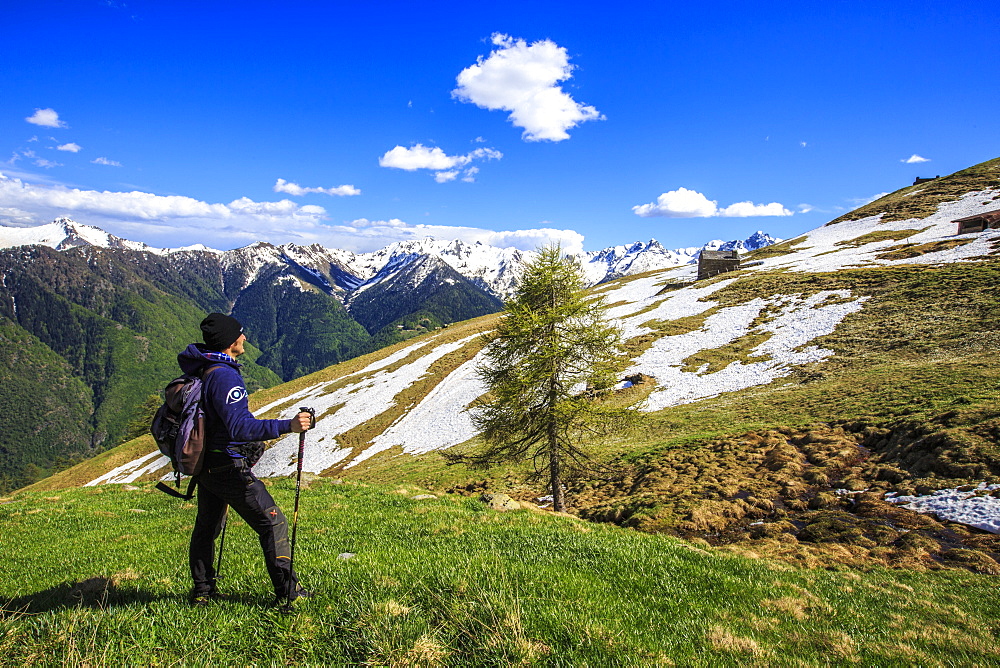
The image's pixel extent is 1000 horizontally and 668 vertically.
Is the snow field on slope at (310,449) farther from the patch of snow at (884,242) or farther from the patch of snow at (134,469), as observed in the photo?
the patch of snow at (884,242)

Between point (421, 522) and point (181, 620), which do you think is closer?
point (181, 620)

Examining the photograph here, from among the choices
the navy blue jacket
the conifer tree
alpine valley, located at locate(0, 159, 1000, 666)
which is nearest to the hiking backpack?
the navy blue jacket

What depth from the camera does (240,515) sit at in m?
5.36

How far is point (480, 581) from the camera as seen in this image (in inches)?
240

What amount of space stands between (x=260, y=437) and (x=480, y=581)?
3431 mm

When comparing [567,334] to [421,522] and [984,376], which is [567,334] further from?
[984,376]

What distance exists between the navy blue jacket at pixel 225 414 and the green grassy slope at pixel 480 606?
1946mm

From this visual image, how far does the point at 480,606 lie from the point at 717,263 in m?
87.0

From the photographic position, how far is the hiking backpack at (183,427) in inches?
198

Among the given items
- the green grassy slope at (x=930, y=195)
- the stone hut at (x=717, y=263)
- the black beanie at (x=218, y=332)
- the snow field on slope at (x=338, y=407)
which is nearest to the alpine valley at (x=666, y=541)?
the black beanie at (x=218, y=332)

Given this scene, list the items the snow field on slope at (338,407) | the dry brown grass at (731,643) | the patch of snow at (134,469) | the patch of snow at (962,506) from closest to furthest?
the dry brown grass at (731,643) → the patch of snow at (962,506) → the snow field on slope at (338,407) → the patch of snow at (134,469)

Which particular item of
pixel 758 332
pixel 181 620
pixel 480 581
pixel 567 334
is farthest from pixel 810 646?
pixel 758 332

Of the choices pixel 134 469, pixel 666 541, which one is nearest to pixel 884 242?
pixel 666 541

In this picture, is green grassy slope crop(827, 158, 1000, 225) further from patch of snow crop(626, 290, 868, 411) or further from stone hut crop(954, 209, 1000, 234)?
patch of snow crop(626, 290, 868, 411)
